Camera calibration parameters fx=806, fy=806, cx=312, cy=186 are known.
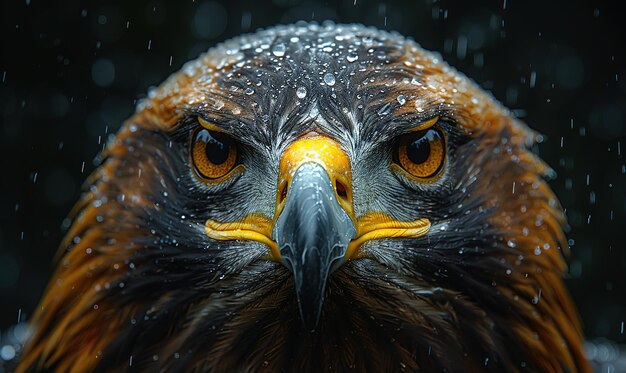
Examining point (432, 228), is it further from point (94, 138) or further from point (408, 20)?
point (94, 138)

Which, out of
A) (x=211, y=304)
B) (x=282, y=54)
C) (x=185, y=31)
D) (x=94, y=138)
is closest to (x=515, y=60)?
(x=185, y=31)

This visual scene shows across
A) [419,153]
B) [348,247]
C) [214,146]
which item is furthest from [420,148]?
[214,146]

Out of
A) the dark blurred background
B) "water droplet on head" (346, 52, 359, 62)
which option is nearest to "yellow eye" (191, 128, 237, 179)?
"water droplet on head" (346, 52, 359, 62)

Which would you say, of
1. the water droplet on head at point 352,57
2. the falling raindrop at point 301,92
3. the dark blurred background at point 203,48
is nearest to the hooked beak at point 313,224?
the falling raindrop at point 301,92

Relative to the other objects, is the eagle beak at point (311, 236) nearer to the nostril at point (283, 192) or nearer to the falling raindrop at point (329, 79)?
the nostril at point (283, 192)

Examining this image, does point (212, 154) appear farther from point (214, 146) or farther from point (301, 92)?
point (301, 92)

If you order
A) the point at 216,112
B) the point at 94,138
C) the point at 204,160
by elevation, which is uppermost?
the point at 216,112

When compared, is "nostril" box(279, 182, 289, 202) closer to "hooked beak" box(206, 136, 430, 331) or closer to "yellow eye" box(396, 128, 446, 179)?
"hooked beak" box(206, 136, 430, 331)
